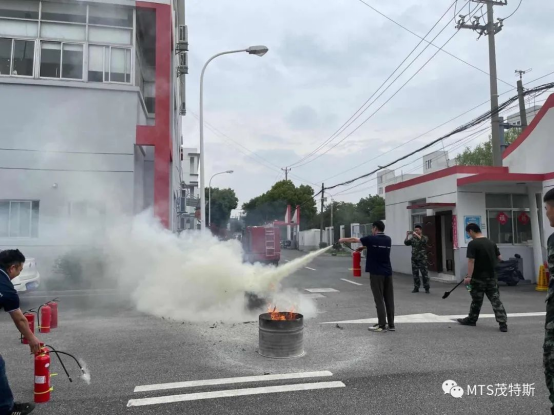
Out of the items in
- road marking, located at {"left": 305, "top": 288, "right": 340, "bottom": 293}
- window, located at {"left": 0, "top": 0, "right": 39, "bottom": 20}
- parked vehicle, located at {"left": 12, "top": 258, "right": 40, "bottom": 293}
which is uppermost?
window, located at {"left": 0, "top": 0, "right": 39, "bottom": 20}

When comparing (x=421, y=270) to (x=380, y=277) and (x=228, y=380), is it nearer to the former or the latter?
(x=380, y=277)

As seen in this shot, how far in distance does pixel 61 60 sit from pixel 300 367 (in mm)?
11860

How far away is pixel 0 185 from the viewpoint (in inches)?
428

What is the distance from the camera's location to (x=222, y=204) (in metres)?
48.7

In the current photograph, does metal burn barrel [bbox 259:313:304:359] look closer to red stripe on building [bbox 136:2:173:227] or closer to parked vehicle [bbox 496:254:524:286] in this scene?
red stripe on building [bbox 136:2:173:227]

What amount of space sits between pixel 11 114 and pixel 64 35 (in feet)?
9.60

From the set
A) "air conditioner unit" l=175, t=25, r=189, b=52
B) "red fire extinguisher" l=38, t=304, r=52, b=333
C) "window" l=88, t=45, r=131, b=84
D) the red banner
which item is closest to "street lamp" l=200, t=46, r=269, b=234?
"air conditioner unit" l=175, t=25, r=189, b=52

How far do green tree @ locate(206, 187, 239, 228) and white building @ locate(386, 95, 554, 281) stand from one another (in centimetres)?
3229

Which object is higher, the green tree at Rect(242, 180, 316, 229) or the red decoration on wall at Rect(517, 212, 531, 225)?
the green tree at Rect(242, 180, 316, 229)

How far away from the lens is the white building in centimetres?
1235

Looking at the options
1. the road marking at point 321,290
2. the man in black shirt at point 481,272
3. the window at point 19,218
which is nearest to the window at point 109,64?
the window at point 19,218

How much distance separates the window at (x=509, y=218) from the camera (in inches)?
517

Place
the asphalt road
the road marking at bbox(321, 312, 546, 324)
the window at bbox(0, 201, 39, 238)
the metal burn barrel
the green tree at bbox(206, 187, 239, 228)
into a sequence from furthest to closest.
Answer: the green tree at bbox(206, 187, 239, 228), the window at bbox(0, 201, 39, 238), the road marking at bbox(321, 312, 546, 324), the metal burn barrel, the asphalt road


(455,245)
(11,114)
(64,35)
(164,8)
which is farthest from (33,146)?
(455,245)
